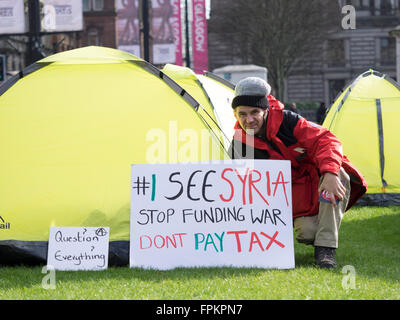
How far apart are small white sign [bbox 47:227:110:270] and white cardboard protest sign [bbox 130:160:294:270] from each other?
0.83 ft

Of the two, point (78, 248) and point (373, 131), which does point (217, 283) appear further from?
point (373, 131)

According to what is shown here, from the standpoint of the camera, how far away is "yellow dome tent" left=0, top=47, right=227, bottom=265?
14.9 ft

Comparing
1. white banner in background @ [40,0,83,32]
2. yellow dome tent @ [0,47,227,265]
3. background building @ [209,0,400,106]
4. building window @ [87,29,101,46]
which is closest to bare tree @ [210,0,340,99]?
background building @ [209,0,400,106]

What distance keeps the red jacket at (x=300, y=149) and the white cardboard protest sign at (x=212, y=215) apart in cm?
18

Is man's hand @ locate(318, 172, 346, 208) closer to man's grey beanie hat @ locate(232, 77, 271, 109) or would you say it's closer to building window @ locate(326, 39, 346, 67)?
man's grey beanie hat @ locate(232, 77, 271, 109)

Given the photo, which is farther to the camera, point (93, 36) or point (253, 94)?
point (93, 36)

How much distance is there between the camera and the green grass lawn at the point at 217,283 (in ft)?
11.7

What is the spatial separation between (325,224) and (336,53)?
1848 inches

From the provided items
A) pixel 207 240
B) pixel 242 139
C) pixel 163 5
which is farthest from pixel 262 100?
pixel 163 5

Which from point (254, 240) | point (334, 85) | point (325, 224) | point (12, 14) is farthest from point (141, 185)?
point (334, 85)

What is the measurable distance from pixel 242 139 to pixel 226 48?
39.3 metres

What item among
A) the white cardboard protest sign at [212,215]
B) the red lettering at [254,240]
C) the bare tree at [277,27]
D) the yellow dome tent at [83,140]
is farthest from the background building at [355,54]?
the red lettering at [254,240]

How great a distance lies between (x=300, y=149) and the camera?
172 inches
